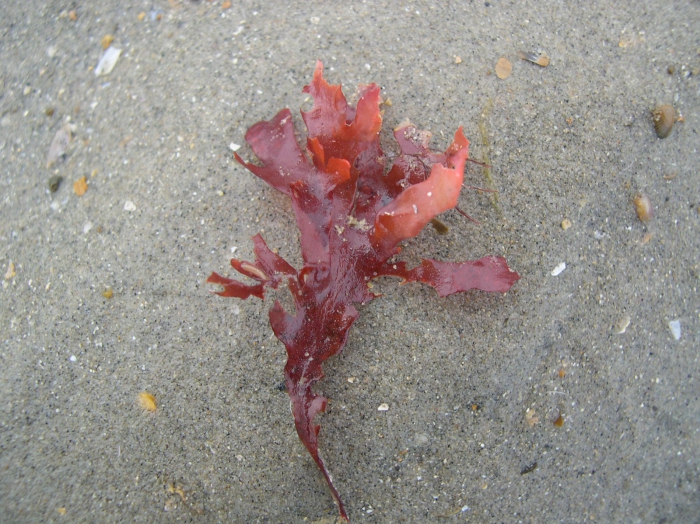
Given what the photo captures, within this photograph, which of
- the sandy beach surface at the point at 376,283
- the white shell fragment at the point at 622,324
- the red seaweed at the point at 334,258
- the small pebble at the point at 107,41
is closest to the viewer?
the red seaweed at the point at 334,258

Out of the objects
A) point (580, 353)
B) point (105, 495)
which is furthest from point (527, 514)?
point (105, 495)

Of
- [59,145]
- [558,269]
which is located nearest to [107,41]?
[59,145]

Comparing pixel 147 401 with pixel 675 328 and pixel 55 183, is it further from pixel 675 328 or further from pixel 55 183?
pixel 675 328

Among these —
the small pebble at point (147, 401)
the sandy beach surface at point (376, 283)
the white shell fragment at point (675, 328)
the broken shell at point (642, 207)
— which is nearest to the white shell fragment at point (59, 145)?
the sandy beach surface at point (376, 283)

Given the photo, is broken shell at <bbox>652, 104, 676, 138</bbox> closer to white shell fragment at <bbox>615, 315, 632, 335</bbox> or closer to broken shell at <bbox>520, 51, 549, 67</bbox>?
broken shell at <bbox>520, 51, 549, 67</bbox>

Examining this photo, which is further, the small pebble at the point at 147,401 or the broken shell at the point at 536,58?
the broken shell at the point at 536,58

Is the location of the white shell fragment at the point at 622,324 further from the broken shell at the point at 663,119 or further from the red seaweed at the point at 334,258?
the broken shell at the point at 663,119

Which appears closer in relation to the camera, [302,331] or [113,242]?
[302,331]

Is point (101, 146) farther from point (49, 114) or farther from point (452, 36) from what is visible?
point (452, 36)
